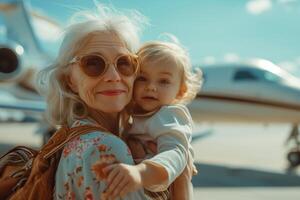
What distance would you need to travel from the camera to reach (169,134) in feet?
4.27

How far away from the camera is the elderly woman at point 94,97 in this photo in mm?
1138

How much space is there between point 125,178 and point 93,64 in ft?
1.34

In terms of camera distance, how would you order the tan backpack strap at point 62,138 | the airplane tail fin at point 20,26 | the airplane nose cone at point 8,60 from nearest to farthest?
1. the tan backpack strap at point 62,138
2. the airplane nose cone at point 8,60
3. the airplane tail fin at point 20,26

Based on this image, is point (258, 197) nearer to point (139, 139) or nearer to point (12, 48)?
point (139, 139)


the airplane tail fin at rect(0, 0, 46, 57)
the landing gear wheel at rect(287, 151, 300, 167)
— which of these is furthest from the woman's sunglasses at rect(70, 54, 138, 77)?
the airplane tail fin at rect(0, 0, 46, 57)

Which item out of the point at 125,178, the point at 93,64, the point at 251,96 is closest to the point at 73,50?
the point at 93,64

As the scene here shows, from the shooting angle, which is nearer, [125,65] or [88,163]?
[88,163]

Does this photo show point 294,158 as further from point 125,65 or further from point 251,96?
point 125,65

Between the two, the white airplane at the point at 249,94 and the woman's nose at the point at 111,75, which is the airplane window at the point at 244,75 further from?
the woman's nose at the point at 111,75

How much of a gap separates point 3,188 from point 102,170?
0.41 m

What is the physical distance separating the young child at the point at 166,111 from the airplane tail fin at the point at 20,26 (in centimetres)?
1610

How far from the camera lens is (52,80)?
1.39 meters

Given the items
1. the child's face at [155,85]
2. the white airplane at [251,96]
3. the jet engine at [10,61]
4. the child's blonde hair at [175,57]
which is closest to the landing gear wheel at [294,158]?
the white airplane at [251,96]

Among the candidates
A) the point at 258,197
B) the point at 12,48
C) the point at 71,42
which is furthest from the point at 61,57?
the point at 12,48
